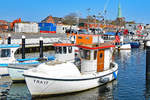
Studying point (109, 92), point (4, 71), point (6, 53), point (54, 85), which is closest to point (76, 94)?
point (54, 85)

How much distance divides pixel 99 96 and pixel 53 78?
444cm

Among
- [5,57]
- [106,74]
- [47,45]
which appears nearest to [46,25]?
[47,45]

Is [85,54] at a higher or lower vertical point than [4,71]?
higher

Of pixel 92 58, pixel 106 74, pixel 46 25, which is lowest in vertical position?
pixel 106 74

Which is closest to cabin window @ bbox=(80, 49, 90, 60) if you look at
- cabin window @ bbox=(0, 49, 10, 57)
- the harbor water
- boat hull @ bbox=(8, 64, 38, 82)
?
the harbor water

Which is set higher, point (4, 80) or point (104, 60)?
point (104, 60)

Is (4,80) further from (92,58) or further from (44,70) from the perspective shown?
(92,58)

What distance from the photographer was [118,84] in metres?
22.5

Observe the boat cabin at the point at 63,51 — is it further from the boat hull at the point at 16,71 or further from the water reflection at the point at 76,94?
the water reflection at the point at 76,94

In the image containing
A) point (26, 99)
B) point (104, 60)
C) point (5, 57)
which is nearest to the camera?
point (26, 99)

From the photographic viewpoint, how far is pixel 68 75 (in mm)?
17422

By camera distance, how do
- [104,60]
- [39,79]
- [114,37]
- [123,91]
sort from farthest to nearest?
[114,37] → [104,60] → [123,91] → [39,79]

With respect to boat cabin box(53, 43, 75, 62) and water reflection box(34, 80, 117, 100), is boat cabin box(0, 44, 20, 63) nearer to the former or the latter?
boat cabin box(53, 43, 75, 62)

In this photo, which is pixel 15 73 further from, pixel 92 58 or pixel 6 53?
pixel 92 58
